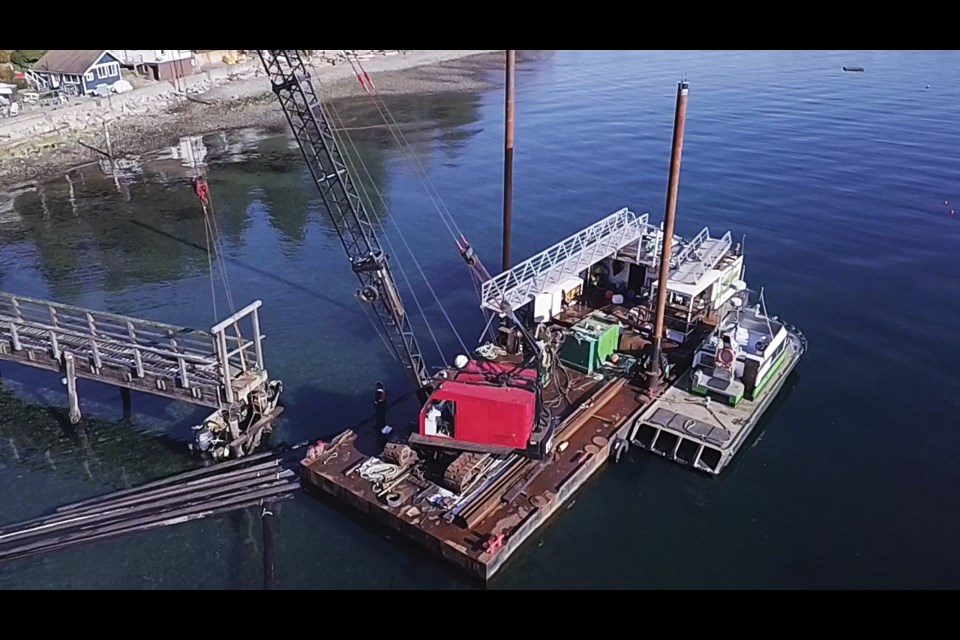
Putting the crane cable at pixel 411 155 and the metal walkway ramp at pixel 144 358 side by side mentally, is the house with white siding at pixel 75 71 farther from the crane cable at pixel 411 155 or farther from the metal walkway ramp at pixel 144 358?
the metal walkway ramp at pixel 144 358

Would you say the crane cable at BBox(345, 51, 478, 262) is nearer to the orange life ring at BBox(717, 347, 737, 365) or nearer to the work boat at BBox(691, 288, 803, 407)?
the work boat at BBox(691, 288, 803, 407)

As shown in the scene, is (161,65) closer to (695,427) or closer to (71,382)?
(71,382)

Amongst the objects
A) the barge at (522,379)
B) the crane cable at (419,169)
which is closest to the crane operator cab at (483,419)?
the barge at (522,379)

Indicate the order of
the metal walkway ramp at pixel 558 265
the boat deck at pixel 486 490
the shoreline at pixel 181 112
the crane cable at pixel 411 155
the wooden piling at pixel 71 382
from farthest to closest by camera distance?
1. the shoreline at pixel 181 112
2. the crane cable at pixel 411 155
3. the metal walkway ramp at pixel 558 265
4. the wooden piling at pixel 71 382
5. the boat deck at pixel 486 490

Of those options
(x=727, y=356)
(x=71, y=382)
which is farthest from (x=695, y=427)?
(x=71, y=382)

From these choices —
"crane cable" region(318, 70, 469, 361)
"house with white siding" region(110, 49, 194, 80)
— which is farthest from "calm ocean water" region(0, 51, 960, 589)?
"house with white siding" region(110, 49, 194, 80)

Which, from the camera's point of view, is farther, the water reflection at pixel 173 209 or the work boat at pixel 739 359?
the water reflection at pixel 173 209
